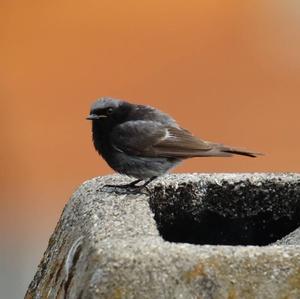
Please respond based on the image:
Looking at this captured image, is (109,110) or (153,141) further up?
(109,110)

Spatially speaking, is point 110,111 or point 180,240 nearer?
point 180,240

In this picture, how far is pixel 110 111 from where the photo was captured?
5059mm

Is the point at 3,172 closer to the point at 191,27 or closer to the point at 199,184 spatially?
the point at 191,27

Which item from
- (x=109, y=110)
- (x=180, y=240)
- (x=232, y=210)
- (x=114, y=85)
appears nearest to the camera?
(x=180, y=240)

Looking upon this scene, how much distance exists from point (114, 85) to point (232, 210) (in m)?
4.66

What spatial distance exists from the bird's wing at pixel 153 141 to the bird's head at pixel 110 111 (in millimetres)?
41

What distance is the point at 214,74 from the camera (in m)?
8.73

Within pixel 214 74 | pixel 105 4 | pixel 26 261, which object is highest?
pixel 105 4

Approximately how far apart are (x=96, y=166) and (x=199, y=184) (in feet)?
16.1

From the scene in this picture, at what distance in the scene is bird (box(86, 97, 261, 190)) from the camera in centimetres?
503

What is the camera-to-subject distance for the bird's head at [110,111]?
5059 mm

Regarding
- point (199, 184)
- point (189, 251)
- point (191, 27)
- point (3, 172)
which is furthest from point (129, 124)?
point (3, 172)

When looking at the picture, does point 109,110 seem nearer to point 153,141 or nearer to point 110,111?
point 110,111

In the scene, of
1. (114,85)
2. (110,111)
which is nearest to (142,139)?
(110,111)
